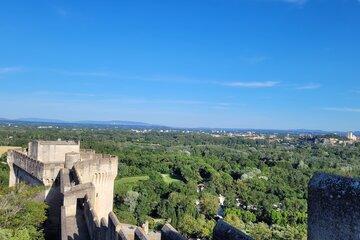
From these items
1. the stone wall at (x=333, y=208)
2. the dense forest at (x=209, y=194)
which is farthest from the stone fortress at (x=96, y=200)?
the dense forest at (x=209, y=194)

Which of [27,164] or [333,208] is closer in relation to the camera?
[333,208]

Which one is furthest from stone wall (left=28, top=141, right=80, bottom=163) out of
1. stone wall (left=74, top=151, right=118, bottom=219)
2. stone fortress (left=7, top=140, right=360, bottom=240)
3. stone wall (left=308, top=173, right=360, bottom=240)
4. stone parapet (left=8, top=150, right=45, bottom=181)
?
stone wall (left=308, top=173, right=360, bottom=240)

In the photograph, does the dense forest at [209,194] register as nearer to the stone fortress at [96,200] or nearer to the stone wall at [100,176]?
the stone fortress at [96,200]

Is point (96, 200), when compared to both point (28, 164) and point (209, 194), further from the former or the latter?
point (209, 194)

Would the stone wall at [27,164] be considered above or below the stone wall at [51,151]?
below

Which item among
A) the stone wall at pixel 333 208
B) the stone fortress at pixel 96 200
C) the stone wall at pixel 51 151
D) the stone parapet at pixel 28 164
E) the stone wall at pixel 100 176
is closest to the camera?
the stone wall at pixel 333 208

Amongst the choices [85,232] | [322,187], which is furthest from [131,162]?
[322,187]

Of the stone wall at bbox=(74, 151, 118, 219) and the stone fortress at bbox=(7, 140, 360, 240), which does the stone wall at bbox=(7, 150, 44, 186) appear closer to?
the stone fortress at bbox=(7, 140, 360, 240)

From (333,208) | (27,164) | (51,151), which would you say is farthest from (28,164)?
(333,208)
